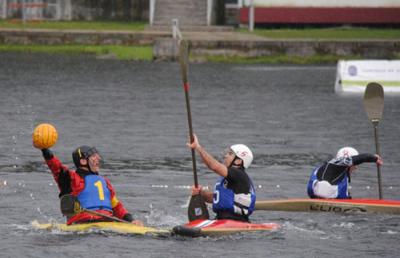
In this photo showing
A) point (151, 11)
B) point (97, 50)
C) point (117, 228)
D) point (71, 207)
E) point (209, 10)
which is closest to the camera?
point (71, 207)

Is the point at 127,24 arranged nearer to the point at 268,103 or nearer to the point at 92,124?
the point at 268,103

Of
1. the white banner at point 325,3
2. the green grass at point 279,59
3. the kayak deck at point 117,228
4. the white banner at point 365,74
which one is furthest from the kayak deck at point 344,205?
the white banner at point 325,3

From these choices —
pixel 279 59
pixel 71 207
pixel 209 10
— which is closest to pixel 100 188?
pixel 71 207

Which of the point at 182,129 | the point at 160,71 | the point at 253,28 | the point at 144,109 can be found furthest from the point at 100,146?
the point at 253,28

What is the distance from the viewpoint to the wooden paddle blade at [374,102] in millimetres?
27828

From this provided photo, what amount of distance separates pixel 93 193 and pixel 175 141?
581 inches

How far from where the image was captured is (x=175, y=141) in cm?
3566

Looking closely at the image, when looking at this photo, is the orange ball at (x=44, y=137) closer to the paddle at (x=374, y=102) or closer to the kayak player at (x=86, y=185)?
the kayak player at (x=86, y=185)

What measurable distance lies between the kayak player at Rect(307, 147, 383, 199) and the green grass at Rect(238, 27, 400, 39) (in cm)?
3847

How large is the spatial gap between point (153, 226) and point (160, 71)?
112ft

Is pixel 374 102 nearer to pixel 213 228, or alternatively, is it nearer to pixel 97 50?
pixel 213 228

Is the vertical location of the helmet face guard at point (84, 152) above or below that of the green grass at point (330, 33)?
above

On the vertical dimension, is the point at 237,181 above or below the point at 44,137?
below

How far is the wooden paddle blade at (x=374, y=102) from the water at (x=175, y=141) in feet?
5.02
